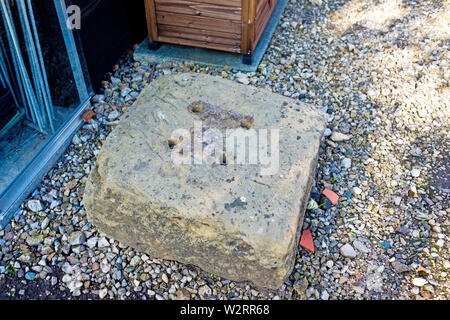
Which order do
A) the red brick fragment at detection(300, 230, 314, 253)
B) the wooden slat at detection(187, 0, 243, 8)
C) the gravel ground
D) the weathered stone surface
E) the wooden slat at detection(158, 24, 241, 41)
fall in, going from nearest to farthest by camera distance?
the weathered stone surface → the gravel ground → the red brick fragment at detection(300, 230, 314, 253) → the wooden slat at detection(187, 0, 243, 8) → the wooden slat at detection(158, 24, 241, 41)

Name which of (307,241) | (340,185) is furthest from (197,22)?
(307,241)

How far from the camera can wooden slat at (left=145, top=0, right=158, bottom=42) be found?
11.7 feet

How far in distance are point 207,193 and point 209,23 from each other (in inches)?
72.2

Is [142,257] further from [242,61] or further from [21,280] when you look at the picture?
[242,61]

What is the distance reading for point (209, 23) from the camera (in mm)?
3549

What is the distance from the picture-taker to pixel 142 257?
2.60 m

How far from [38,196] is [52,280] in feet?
2.16

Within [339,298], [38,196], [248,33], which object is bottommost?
[339,298]

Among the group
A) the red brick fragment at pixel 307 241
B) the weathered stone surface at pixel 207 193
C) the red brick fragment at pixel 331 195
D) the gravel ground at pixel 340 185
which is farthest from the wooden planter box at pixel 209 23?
the red brick fragment at pixel 307 241

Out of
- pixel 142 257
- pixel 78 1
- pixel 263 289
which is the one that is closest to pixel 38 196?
pixel 142 257

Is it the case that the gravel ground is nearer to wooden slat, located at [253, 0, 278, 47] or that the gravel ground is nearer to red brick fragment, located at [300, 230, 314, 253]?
red brick fragment, located at [300, 230, 314, 253]

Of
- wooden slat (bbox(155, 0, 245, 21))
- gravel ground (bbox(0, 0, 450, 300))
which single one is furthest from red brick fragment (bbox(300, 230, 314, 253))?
wooden slat (bbox(155, 0, 245, 21))

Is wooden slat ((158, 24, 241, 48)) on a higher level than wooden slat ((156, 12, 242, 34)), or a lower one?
lower

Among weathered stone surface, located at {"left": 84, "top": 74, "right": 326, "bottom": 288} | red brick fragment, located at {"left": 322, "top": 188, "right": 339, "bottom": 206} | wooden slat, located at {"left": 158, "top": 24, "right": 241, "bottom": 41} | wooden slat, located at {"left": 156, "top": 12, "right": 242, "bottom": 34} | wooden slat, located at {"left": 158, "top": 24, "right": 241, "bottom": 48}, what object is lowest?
red brick fragment, located at {"left": 322, "top": 188, "right": 339, "bottom": 206}
